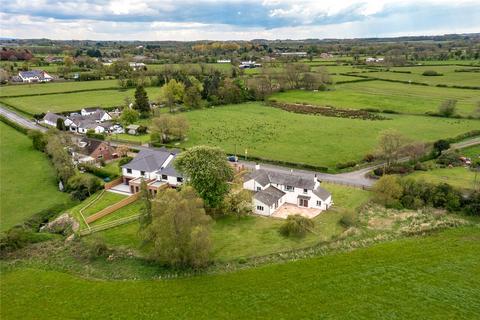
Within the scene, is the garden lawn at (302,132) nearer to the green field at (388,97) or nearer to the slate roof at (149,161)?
the green field at (388,97)

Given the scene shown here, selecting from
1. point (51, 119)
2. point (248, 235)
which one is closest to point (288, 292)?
point (248, 235)

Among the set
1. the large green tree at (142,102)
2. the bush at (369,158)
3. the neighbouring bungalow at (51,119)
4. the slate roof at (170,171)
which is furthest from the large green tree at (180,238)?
the large green tree at (142,102)

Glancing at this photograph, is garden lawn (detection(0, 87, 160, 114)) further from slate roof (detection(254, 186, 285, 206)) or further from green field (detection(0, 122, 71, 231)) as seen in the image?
slate roof (detection(254, 186, 285, 206))

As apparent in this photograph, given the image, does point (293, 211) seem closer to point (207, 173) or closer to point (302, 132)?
point (207, 173)

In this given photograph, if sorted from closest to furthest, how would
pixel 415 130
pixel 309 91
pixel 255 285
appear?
pixel 255 285
pixel 415 130
pixel 309 91

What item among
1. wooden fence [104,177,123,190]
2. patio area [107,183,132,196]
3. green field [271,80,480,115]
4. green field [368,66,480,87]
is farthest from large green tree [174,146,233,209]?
green field [368,66,480,87]

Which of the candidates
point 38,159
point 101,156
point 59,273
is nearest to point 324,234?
point 59,273

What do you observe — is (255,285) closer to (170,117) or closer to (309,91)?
(170,117)
